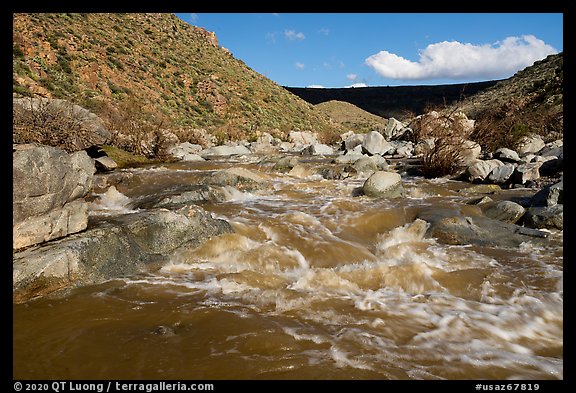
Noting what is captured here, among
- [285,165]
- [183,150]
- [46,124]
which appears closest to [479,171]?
[285,165]

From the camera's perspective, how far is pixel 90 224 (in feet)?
15.2

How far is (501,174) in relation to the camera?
28.1 ft

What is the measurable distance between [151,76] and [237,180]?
987 inches

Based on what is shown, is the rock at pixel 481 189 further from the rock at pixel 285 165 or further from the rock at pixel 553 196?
the rock at pixel 285 165

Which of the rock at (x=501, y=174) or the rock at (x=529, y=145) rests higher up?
the rock at (x=529, y=145)

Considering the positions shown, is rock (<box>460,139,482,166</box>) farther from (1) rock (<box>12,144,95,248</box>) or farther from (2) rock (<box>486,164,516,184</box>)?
(1) rock (<box>12,144,95,248</box>)

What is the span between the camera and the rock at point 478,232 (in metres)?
5.13

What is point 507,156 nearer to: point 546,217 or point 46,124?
point 546,217

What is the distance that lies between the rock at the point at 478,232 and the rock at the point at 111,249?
327 centimetres

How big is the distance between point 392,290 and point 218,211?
361 cm

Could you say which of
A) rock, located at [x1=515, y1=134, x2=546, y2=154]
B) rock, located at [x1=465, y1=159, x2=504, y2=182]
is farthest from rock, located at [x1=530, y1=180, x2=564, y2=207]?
rock, located at [x1=515, y1=134, x2=546, y2=154]

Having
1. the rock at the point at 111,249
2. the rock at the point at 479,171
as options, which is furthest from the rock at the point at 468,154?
the rock at the point at 111,249

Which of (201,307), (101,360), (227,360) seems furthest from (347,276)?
(101,360)
